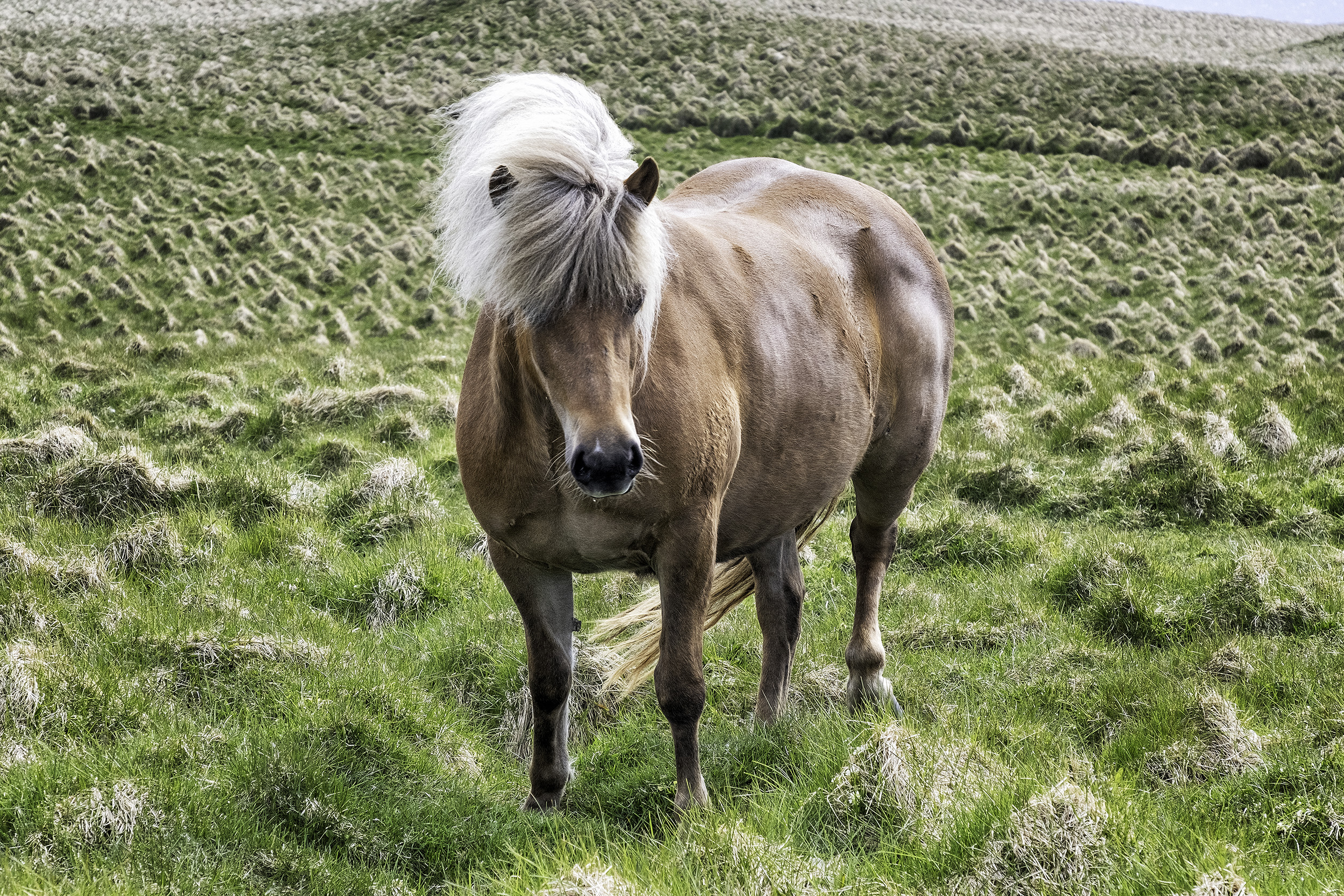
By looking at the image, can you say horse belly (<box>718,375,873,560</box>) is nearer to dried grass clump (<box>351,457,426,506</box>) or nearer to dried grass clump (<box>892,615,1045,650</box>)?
dried grass clump (<box>892,615,1045,650</box>)

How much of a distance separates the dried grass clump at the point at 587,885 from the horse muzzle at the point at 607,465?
1.04m

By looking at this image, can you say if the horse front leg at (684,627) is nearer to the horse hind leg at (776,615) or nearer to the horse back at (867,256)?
the horse hind leg at (776,615)

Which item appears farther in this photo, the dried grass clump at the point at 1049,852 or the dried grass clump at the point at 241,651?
the dried grass clump at the point at 241,651

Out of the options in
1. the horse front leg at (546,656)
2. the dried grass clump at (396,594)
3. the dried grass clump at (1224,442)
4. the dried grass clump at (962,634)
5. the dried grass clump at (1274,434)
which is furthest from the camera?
the dried grass clump at (1274,434)

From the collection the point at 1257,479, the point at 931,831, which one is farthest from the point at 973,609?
the point at 1257,479

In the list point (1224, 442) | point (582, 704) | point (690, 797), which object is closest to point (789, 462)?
point (690, 797)

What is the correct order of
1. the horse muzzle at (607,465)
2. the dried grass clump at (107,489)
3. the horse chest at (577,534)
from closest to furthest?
1. the horse muzzle at (607,465)
2. the horse chest at (577,534)
3. the dried grass clump at (107,489)

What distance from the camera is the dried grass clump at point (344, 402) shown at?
8.82 m

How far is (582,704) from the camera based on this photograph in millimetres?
4777

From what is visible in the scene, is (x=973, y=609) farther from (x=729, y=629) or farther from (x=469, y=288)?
(x=469, y=288)

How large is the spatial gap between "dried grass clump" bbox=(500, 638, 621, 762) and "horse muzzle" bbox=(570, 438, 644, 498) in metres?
1.99

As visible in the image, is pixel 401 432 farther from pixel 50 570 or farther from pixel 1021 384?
pixel 1021 384

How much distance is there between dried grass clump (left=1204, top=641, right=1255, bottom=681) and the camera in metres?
4.33

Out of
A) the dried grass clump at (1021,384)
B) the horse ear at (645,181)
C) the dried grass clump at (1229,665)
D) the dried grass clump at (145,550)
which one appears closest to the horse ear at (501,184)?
the horse ear at (645,181)
